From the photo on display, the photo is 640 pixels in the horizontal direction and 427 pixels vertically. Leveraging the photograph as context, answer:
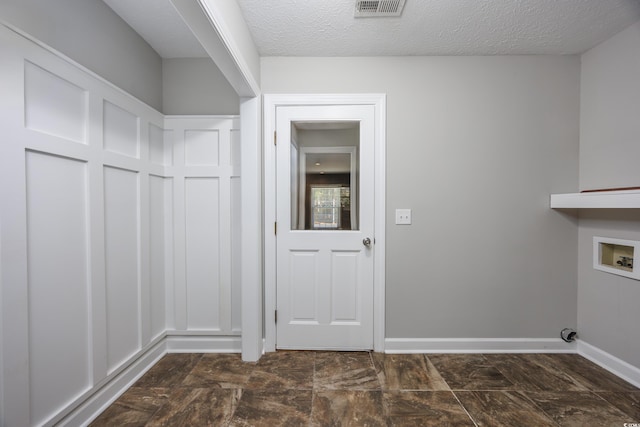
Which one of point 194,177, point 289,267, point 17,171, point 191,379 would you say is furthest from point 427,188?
point 17,171

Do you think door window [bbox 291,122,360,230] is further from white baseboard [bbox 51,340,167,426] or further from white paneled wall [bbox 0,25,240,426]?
white baseboard [bbox 51,340,167,426]

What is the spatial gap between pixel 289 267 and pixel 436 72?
204 centimetres

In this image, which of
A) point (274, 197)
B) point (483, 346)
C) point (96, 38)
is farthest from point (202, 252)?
point (483, 346)

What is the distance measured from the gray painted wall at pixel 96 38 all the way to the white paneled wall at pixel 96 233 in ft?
0.36

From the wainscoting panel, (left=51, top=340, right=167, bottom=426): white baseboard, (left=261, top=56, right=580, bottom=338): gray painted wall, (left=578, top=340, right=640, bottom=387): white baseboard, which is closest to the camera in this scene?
the wainscoting panel

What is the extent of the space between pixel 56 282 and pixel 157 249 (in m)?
0.83

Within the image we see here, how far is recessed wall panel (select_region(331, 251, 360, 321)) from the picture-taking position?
7.49 ft

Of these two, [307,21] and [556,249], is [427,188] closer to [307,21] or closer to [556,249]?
[556,249]

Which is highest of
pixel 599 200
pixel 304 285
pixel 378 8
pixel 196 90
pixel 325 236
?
pixel 378 8

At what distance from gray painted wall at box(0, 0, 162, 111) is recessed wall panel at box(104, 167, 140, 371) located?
0.65 metres

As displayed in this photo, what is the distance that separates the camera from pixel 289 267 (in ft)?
7.53

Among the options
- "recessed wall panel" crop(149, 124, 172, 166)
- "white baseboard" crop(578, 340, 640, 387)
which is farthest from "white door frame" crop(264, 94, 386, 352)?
"white baseboard" crop(578, 340, 640, 387)

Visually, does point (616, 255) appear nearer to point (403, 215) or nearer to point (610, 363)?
point (610, 363)

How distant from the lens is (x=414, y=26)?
1.88 metres
